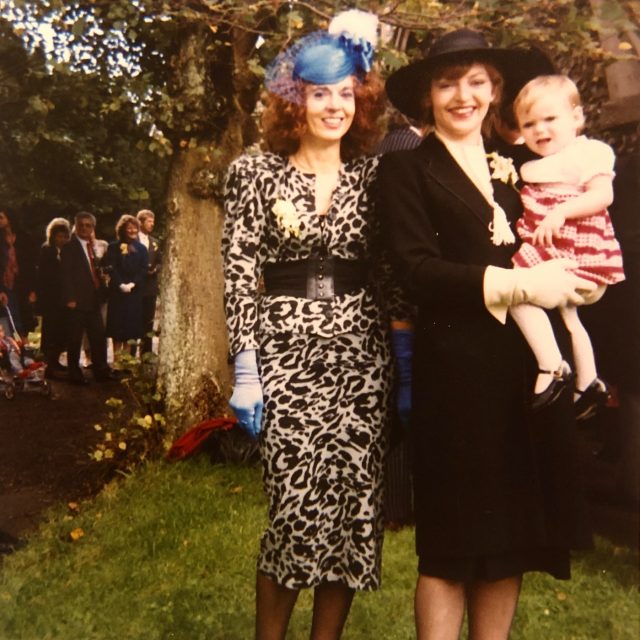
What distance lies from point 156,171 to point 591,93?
1.39 metres

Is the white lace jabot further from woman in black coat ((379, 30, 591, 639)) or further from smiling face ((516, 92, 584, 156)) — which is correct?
smiling face ((516, 92, 584, 156))

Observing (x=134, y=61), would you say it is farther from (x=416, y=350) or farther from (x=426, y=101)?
(x=416, y=350)

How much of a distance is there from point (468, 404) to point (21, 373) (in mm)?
1413

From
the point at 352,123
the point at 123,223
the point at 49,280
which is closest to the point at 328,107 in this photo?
the point at 352,123

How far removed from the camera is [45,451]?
2.44 m

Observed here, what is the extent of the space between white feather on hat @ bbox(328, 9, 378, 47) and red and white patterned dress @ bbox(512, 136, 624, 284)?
0.55 m

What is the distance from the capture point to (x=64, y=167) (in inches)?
94.7

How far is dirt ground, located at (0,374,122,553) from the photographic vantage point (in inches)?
95.6

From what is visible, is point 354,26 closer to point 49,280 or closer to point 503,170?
point 503,170

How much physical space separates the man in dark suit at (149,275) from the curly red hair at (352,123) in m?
0.56

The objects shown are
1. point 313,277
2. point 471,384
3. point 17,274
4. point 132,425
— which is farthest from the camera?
point 132,425

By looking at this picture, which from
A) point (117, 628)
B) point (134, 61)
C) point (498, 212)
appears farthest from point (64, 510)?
point (498, 212)

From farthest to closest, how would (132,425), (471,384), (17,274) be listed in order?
(132,425) → (17,274) → (471,384)

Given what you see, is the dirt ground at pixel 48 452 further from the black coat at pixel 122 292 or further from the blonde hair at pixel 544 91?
the blonde hair at pixel 544 91
